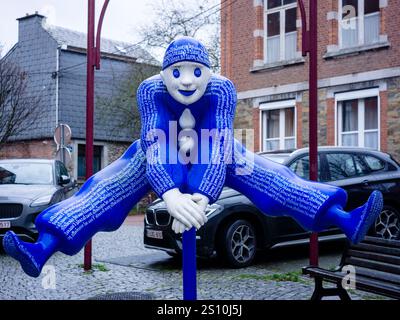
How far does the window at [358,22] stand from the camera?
595 inches

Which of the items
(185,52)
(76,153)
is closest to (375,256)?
(185,52)

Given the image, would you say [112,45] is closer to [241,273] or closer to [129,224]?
[129,224]

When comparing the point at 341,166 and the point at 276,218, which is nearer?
the point at 276,218

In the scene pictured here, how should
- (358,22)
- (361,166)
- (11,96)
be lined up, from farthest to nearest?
(11,96) < (358,22) < (361,166)

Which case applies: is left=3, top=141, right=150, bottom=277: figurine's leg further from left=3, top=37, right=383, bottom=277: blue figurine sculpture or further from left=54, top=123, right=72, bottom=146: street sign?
left=54, top=123, right=72, bottom=146: street sign

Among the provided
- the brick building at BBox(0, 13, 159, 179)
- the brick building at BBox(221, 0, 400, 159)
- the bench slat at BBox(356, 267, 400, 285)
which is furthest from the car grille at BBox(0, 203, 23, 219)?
the brick building at BBox(0, 13, 159, 179)

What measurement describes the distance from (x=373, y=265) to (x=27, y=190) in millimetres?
6272

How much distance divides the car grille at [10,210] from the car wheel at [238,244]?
3.48m

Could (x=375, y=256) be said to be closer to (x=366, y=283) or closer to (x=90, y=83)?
(x=366, y=283)

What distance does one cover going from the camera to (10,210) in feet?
30.1

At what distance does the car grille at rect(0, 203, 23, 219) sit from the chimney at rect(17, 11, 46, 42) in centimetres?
1864

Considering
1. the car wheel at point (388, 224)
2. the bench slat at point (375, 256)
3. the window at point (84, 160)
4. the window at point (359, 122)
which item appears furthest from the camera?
the window at point (84, 160)

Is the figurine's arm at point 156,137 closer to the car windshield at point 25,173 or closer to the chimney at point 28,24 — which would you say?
the car windshield at point 25,173

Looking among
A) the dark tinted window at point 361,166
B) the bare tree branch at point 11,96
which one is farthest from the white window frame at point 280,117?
the bare tree branch at point 11,96
